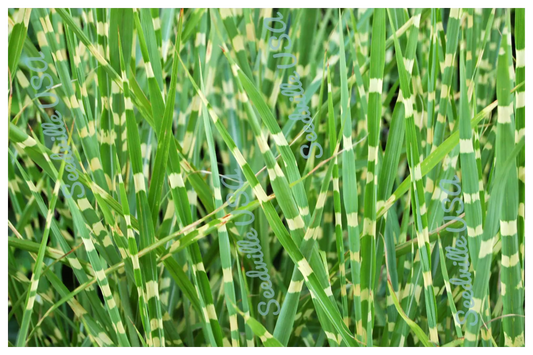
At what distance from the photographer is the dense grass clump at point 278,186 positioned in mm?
334

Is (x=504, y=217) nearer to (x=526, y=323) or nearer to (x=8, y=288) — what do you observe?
(x=526, y=323)

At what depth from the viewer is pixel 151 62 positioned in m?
0.37

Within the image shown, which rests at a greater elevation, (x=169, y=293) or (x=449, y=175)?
(x=449, y=175)

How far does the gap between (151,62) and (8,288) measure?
35 centimetres

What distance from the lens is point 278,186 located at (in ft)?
1.08

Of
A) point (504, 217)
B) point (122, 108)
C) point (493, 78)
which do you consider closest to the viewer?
point (504, 217)

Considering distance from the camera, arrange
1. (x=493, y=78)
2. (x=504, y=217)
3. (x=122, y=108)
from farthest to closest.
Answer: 1. (x=493, y=78)
2. (x=122, y=108)
3. (x=504, y=217)

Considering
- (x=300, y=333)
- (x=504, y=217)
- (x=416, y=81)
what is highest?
(x=416, y=81)

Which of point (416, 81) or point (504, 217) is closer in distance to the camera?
point (504, 217)

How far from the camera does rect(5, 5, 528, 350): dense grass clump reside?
334 mm

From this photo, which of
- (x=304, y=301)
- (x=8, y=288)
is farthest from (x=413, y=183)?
(x=8, y=288)

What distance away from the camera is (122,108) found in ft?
1.41

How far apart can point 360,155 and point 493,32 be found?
0.26 m

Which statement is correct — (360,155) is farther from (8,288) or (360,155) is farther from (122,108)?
(8,288)
